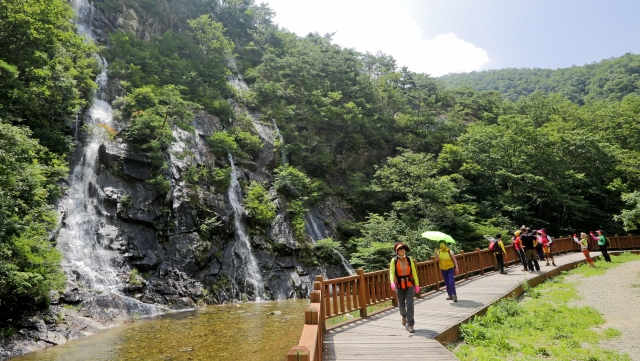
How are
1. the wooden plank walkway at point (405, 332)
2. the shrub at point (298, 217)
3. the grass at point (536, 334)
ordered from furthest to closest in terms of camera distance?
the shrub at point (298, 217) → the grass at point (536, 334) → the wooden plank walkway at point (405, 332)

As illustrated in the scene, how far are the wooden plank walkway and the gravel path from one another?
86.5 inches

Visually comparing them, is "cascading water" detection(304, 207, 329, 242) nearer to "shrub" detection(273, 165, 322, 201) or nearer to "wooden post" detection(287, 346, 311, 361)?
"shrub" detection(273, 165, 322, 201)

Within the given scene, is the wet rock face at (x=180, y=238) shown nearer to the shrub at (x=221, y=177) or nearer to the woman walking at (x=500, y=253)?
the shrub at (x=221, y=177)

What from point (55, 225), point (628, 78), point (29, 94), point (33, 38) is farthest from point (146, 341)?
point (628, 78)

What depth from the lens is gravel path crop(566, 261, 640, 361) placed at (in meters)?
5.72

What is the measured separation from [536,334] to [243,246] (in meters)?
14.9

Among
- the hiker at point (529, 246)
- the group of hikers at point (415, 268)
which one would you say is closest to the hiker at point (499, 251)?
the group of hikers at point (415, 268)

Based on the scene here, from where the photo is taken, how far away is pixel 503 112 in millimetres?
44812

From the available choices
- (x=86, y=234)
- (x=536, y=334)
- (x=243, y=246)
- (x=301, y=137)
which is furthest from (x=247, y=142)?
(x=536, y=334)

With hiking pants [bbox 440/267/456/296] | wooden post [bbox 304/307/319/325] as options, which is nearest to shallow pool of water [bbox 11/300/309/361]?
wooden post [bbox 304/307/319/325]

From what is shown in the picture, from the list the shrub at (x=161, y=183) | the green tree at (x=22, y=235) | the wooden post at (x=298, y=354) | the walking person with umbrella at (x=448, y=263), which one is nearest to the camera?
the wooden post at (x=298, y=354)

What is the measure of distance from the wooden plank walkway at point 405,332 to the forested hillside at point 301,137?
8485 mm

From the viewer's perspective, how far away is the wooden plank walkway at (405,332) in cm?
518

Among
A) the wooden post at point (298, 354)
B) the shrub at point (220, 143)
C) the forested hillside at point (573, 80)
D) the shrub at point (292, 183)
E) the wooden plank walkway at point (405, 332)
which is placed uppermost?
the forested hillside at point (573, 80)
